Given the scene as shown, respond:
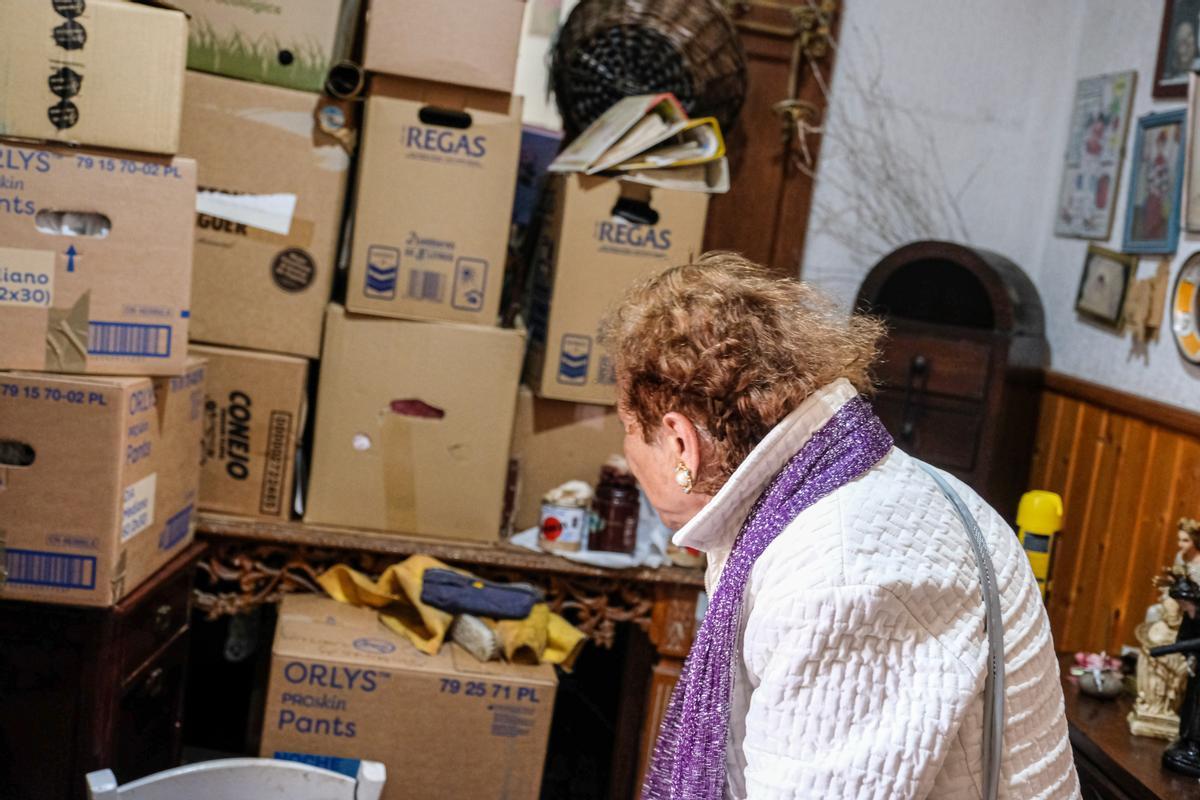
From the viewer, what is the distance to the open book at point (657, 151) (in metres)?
2.50

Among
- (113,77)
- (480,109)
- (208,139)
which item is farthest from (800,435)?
(208,139)

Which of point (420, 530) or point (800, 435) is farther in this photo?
point (420, 530)

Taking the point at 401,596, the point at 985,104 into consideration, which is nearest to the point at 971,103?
the point at 985,104

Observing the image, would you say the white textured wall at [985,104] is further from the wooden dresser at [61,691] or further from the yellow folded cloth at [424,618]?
the wooden dresser at [61,691]

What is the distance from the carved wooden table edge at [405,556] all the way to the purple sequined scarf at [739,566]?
4.17ft

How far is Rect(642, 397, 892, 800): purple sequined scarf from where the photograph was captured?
120 centimetres

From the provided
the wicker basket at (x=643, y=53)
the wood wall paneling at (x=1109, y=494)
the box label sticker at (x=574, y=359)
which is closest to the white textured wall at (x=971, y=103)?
the wicker basket at (x=643, y=53)

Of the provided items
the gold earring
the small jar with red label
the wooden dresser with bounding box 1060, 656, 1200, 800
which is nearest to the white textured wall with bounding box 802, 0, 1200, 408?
the small jar with red label

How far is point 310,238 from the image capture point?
2.46 metres

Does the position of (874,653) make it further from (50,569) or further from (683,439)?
(50,569)

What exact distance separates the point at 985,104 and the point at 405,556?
6.17 ft

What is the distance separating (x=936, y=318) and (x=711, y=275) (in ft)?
6.06

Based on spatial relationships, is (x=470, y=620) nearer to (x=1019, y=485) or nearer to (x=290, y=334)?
(x=290, y=334)

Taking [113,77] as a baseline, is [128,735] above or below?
below
